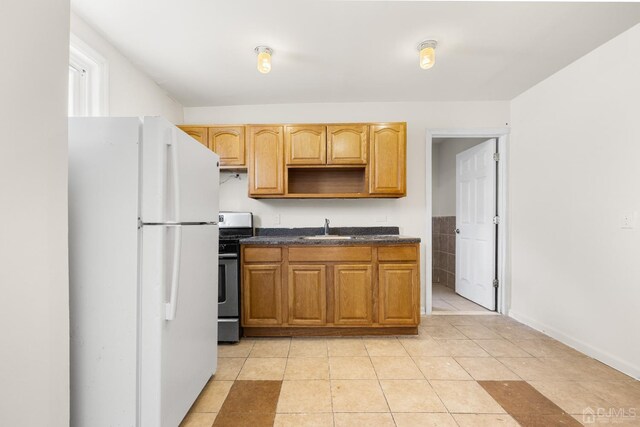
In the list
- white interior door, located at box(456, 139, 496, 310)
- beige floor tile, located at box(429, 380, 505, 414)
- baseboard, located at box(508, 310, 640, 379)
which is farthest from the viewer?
white interior door, located at box(456, 139, 496, 310)

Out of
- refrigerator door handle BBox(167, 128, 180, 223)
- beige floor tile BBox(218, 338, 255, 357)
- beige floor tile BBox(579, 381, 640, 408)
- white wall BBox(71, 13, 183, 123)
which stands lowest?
beige floor tile BBox(218, 338, 255, 357)

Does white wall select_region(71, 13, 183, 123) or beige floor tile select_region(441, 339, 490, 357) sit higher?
white wall select_region(71, 13, 183, 123)

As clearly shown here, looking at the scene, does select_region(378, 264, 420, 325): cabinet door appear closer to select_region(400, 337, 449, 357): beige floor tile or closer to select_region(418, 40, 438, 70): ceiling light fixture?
select_region(400, 337, 449, 357): beige floor tile

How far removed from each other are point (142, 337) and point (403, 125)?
2825 mm

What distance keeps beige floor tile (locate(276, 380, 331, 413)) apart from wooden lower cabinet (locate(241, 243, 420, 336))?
0.75 metres

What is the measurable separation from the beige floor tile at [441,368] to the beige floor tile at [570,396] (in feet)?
1.48

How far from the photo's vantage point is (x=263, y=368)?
86.4 inches

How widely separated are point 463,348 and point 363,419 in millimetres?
1321

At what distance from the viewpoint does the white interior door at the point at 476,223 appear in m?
3.46

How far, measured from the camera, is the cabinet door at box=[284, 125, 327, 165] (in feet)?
9.99

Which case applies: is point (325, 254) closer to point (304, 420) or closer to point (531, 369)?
point (304, 420)

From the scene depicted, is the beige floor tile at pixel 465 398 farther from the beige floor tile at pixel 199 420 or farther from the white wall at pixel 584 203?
the beige floor tile at pixel 199 420

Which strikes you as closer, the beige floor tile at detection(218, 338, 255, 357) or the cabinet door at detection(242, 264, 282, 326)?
the beige floor tile at detection(218, 338, 255, 357)

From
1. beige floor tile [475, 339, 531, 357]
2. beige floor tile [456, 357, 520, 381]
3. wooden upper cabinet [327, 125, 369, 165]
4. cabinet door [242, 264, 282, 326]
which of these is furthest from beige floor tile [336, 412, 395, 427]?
wooden upper cabinet [327, 125, 369, 165]
